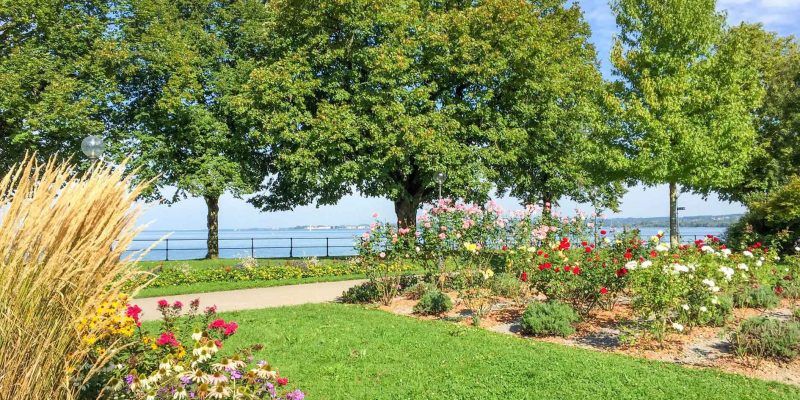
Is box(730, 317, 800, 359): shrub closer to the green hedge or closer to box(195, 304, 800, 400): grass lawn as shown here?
box(195, 304, 800, 400): grass lawn

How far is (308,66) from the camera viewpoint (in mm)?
19438

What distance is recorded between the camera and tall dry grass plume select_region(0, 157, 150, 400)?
2.46 m

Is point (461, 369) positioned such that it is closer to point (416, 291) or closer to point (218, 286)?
point (416, 291)

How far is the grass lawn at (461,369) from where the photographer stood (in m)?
5.17

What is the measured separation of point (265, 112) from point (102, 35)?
6962mm

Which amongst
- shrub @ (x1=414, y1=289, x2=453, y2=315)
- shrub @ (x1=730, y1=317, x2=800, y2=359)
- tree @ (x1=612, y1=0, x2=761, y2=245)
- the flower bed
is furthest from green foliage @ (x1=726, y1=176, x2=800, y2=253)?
shrub @ (x1=414, y1=289, x2=453, y2=315)

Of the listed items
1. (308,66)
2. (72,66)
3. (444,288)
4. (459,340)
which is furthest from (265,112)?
(459,340)

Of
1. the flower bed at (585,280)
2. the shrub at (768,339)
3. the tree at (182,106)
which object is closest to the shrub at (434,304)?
the flower bed at (585,280)

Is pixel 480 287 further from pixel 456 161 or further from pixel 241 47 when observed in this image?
pixel 241 47

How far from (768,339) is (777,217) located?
46.4ft

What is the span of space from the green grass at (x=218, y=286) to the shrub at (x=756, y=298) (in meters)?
9.43

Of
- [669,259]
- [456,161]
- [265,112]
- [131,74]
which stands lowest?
[669,259]

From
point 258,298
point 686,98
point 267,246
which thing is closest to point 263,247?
point 267,246

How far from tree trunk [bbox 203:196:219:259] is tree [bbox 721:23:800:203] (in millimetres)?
23074
